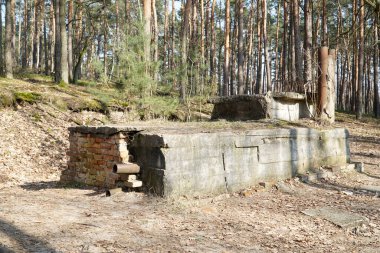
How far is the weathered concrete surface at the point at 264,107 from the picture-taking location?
9.16 m

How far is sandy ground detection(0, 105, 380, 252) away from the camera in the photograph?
149 inches

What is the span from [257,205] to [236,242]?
167 cm

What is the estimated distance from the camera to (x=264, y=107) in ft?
29.9

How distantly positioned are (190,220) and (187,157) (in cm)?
112

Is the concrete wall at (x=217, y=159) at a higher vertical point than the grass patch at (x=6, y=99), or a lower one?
lower

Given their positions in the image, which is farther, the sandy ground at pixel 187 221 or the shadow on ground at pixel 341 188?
the shadow on ground at pixel 341 188

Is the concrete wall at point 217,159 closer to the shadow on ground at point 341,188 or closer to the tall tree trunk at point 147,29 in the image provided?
the shadow on ground at point 341,188

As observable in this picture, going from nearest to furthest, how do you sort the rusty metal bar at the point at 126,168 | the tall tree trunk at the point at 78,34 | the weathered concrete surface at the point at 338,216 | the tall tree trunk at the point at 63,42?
the weathered concrete surface at the point at 338,216, the rusty metal bar at the point at 126,168, the tall tree trunk at the point at 63,42, the tall tree trunk at the point at 78,34

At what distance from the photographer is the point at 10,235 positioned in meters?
3.70

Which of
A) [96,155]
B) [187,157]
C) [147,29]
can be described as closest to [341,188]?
[187,157]

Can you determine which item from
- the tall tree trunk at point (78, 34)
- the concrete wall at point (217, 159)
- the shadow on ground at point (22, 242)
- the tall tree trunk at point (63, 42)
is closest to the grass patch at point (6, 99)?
the tall tree trunk at point (63, 42)

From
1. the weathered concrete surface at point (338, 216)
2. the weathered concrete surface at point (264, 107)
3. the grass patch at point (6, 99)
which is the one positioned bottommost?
the weathered concrete surface at point (338, 216)

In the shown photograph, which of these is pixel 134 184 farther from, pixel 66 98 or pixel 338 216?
pixel 66 98

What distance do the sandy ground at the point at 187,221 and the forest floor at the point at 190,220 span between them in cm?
1
